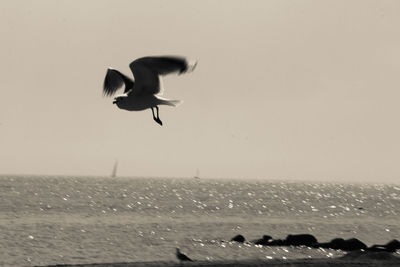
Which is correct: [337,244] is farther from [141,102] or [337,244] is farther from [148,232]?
[141,102]

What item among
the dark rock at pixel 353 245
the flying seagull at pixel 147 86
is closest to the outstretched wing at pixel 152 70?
the flying seagull at pixel 147 86

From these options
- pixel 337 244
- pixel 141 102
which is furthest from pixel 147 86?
pixel 337 244

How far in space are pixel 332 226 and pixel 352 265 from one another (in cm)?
5472

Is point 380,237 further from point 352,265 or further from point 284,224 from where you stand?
point 352,265

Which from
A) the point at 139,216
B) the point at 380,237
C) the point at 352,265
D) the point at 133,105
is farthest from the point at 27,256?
the point at 139,216

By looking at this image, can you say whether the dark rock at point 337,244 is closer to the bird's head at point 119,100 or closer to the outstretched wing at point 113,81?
the outstretched wing at point 113,81

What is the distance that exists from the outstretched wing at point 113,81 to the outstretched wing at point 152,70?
2111mm

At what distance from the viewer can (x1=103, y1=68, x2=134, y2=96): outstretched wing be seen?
25.1 metres

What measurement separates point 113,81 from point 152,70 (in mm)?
3203

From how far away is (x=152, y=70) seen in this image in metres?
22.5

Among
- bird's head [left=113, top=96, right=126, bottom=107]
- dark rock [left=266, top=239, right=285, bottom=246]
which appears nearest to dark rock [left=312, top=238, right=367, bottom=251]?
dark rock [left=266, top=239, right=285, bottom=246]

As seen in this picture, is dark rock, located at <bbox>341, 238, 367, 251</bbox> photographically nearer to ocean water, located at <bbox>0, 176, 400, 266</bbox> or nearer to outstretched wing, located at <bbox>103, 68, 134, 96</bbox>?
ocean water, located at <bbox>0, 176, 400, 266</bbox>

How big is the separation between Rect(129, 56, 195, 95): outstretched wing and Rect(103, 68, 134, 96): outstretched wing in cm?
211

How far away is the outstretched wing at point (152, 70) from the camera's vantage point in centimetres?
2169
